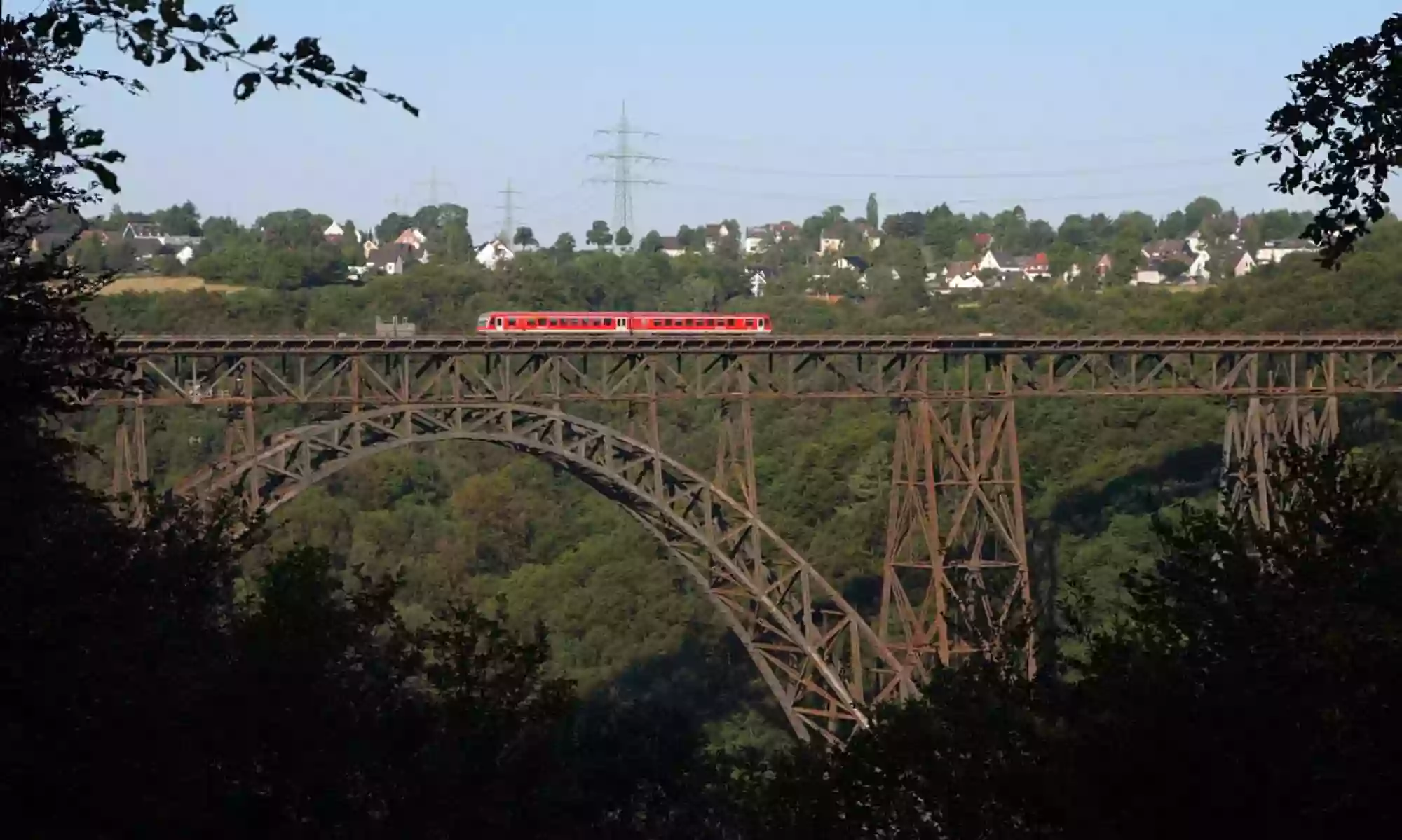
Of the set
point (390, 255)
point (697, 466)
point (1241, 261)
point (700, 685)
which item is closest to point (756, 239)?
point (390, 255)

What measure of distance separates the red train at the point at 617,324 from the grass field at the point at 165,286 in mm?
44171

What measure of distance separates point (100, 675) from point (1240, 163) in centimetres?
688

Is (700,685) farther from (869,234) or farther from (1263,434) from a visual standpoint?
(869,234)

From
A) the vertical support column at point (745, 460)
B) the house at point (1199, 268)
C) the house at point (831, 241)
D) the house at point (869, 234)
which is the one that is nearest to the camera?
the vertical support column at point (745, 460)

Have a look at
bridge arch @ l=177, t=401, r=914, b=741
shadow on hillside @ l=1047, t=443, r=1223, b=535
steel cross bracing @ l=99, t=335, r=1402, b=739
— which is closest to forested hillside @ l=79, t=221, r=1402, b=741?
shadow on hillside @ l=1047, t=443, r=1223, b=535

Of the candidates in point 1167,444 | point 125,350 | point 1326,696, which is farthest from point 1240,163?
point 1167,444

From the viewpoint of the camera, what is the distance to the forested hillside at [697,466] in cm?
5312

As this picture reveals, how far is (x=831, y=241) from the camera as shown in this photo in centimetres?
14750

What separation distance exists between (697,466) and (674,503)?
31.9 m

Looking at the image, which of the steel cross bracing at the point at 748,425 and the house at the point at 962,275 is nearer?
the steel cross bracing at the point at 748,425

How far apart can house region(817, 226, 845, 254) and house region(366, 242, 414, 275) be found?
24766 millimetres

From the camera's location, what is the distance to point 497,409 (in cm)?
2977

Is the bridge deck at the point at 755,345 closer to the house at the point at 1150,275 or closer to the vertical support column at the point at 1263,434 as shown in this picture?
the vertical support column at the point at 1263,434

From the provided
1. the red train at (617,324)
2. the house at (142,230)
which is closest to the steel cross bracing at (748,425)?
the red train at (617,324)
